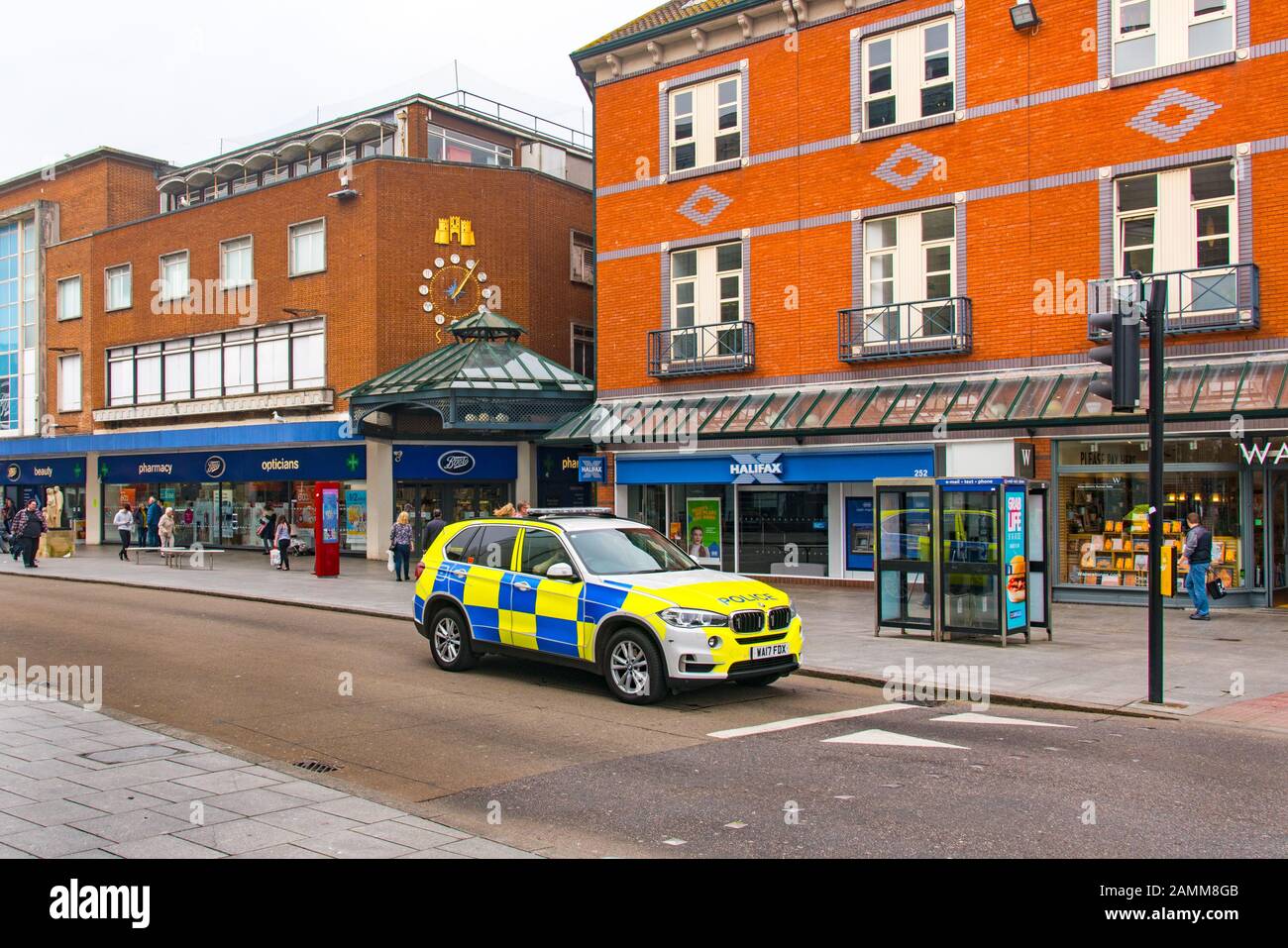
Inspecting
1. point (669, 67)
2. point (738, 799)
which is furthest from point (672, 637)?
point (669, 67)

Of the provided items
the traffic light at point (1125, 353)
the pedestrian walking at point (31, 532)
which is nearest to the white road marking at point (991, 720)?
the traffic light at point (1125, 353)

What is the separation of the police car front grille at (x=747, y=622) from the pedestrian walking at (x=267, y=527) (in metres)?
23.5

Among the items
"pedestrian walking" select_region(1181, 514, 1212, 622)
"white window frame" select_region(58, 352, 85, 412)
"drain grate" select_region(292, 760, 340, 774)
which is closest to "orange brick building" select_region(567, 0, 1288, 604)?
"pedestrian walking" select_region(1181, 514, 1212, 622)

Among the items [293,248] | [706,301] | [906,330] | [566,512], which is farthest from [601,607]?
[293,248]

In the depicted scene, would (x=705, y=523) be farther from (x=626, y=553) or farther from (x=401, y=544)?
(x=626, y=553)

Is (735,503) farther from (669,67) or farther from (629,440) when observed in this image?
(669,67)

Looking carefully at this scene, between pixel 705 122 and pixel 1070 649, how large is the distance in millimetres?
14083

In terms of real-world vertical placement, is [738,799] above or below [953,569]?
below

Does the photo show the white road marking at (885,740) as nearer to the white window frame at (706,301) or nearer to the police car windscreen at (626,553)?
the police car windscreen at (626,553)

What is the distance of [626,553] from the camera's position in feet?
37.6

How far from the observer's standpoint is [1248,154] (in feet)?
56.8

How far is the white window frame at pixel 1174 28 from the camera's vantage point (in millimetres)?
17531

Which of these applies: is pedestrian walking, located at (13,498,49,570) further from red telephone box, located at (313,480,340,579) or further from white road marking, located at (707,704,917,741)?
white road marking, located at (707,704,917,741)
